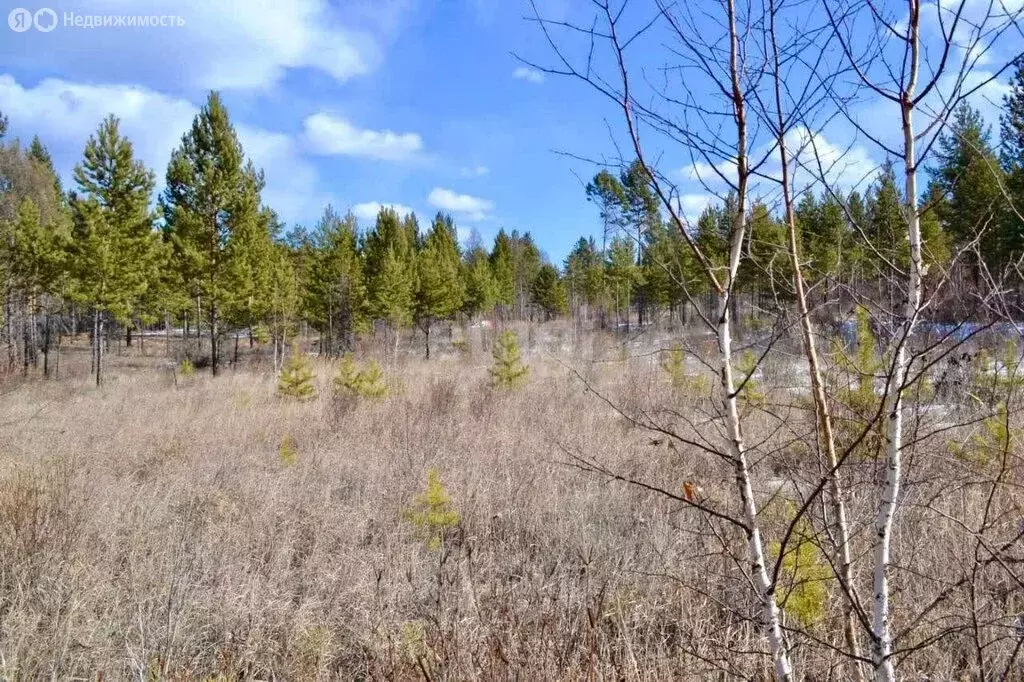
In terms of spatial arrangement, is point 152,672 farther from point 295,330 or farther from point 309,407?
point 295,330

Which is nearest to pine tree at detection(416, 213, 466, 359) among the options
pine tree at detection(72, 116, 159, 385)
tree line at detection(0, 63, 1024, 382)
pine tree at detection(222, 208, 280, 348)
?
tree line at detection(0, 63, 1024, 382)

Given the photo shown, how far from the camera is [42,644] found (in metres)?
2.33

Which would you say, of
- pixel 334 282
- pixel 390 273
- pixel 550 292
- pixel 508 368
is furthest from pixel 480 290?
pixel 508 368

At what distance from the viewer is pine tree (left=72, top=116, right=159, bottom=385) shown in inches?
613

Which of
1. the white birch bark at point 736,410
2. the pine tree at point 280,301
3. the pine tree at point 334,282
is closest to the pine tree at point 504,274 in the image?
the pine tree at point 334,282

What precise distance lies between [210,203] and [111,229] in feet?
9.03

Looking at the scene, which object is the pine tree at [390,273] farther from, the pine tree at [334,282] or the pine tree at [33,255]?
the pine tree at [33,255]

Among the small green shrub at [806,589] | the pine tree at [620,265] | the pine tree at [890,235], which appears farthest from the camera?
the pine tree at [620,265]

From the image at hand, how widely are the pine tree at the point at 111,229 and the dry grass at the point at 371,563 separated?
11130 mm

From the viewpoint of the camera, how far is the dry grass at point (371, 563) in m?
2.21

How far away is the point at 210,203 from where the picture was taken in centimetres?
1753

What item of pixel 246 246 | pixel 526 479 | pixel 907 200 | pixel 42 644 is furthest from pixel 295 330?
pixel 907 200

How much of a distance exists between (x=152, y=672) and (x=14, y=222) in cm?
2328

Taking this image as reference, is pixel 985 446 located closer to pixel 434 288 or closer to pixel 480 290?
pixel 434 288
